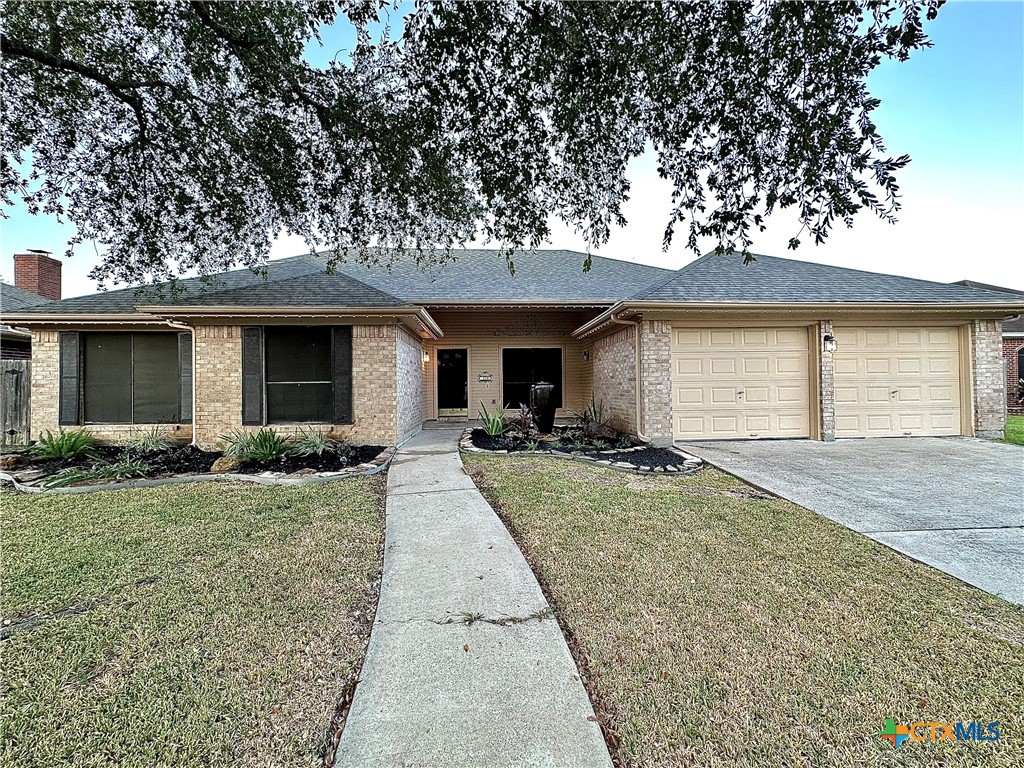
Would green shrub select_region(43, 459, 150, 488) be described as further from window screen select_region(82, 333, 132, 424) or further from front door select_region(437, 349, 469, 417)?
front door select_region(437, 349, 469, 417)

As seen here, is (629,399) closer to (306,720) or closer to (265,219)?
(265,219)

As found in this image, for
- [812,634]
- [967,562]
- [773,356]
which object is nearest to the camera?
[812,634]

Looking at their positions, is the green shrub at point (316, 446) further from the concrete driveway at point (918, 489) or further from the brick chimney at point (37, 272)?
the brick chimney at point (37, 272)

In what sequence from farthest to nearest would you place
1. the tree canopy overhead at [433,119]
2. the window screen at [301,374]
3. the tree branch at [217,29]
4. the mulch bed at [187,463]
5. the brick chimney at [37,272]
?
1. the brick chimney at [37,272]
2. the window screen at [301,374]
3. the mulch bed at [187,463]
4. the tree branch at [217,29]
5. the tree canopy overhead at [433,119]

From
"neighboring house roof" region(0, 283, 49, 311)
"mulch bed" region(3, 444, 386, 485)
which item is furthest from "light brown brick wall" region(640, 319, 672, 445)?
"neighboring house roof" region(0, 283, 49, 311)

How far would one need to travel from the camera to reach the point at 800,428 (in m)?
8.36

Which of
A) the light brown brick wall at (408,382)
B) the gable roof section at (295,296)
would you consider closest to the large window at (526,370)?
the light brown brick wall at (408,382)

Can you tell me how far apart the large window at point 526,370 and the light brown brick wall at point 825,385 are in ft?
20.7

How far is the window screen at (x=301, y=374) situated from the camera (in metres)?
7.85

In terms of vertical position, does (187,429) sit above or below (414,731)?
above

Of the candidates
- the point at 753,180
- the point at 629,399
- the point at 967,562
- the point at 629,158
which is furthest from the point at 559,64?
the point at 629,399

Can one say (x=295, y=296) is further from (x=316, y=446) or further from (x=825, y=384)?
(x=825, y=384)

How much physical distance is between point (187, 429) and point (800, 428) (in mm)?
11906

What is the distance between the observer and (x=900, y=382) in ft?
28.0
